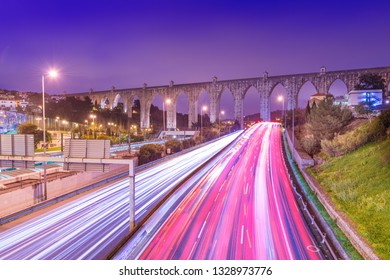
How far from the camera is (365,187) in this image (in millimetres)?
17547

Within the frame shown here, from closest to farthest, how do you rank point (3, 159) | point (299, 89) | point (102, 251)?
point (102, 251), point (3, 159), point (299, 89)

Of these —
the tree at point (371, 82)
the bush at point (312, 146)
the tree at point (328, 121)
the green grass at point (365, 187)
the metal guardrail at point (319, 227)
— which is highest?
the tree at point (371, 82)

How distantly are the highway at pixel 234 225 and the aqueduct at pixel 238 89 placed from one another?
55629 millimetres

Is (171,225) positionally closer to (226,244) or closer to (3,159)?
(226,244)

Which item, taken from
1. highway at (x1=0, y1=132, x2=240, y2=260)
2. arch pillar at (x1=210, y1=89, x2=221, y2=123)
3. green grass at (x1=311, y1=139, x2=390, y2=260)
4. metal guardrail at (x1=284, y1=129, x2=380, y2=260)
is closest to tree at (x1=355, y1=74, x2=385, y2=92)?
arch pillar at (x1=210, y1=89, x2=221, y2=123)

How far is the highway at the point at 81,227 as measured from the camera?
11.6m

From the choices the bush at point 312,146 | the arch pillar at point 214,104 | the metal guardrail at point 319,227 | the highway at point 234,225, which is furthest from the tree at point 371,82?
the metal guardrail at point 319,227

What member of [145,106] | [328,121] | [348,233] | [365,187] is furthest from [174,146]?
[145,106]

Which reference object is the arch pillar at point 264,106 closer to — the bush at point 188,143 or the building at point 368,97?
the building at point 368,97

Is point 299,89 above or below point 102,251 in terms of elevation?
above

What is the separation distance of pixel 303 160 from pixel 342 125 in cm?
1091

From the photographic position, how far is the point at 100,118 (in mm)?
97125

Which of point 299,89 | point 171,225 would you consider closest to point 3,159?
point 171,225
